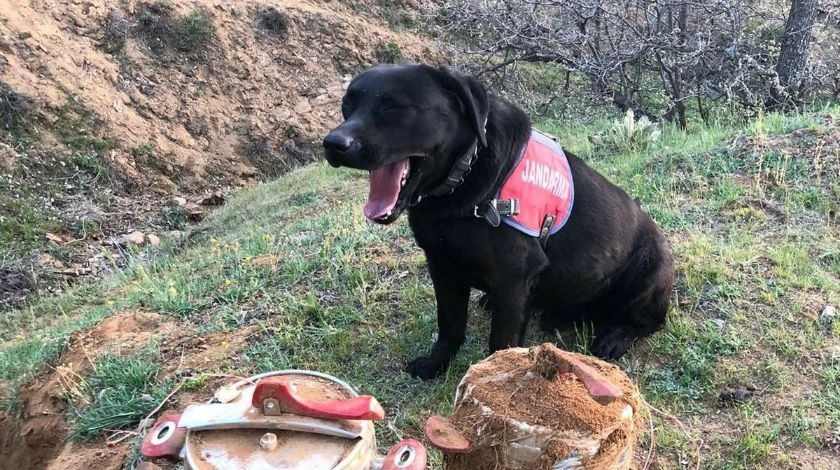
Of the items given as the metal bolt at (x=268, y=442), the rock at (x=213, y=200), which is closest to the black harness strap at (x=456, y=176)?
the metal bolt at (x=268, y=442)

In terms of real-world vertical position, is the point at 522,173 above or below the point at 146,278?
above

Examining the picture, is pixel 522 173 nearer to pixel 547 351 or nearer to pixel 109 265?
pixel 547 351

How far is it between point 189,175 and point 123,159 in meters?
0.80

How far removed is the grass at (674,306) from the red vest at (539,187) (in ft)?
2.53

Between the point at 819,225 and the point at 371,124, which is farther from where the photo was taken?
the point at 819,225

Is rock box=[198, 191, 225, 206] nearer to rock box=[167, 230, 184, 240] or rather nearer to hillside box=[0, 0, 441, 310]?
hillside box=[0, 0, 441, 310]

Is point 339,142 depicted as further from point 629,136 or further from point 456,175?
point 629,136

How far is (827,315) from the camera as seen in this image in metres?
3.43

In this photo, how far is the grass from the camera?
2945mm

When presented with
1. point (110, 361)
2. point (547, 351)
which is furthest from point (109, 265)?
point (547, 351)

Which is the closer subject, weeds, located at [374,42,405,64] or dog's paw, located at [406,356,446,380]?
dog's paw, located at [406,356,446,380]

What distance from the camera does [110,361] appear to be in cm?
332

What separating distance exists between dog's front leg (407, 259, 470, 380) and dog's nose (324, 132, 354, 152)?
82cm

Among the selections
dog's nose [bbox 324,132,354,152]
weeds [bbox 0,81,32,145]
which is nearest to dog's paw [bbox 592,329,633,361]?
dog's nose [bbox 324,132,354,152]
